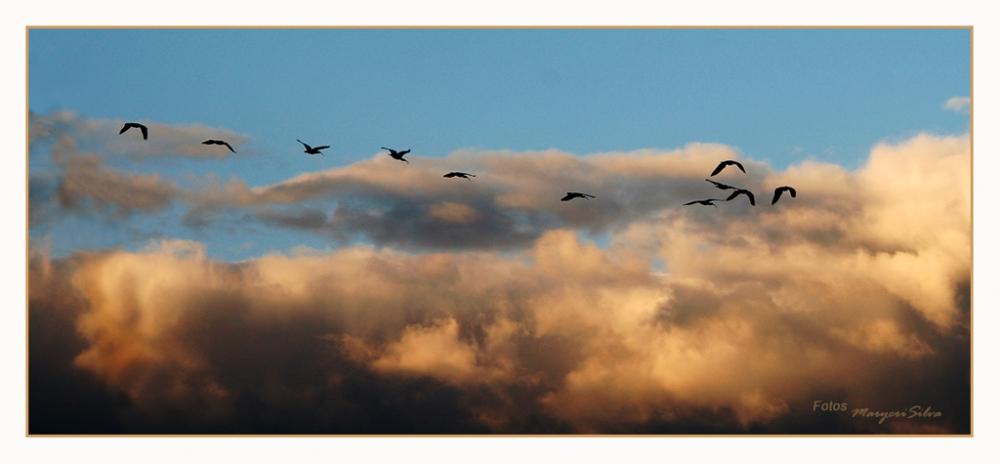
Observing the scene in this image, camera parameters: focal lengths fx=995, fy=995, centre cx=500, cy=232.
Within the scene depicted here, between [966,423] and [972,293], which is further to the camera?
[966,423]

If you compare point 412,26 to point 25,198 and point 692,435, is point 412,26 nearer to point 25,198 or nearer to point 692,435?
point 25,198

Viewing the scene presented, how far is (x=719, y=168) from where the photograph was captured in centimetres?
5078

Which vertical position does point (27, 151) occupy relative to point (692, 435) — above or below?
above

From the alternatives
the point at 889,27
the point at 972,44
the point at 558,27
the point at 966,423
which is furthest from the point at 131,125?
the point at 966,423

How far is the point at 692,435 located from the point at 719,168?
16.5 meters

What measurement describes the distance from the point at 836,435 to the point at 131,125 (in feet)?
146

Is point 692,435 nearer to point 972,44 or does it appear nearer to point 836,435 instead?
point 836,435

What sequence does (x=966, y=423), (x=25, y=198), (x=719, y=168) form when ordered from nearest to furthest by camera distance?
(x=719, y=168), (x=25, y=198), (x=966, y=423)

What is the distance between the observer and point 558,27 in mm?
51875

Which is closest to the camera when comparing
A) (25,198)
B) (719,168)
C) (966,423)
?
(719,168)

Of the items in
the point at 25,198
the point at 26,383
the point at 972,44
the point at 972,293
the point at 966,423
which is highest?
the point at 972,44

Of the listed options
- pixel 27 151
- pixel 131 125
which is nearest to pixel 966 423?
pixel 131 125

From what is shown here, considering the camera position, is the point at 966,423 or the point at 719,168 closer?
the point at 719,168

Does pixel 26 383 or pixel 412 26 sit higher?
pixel 412 26
